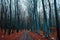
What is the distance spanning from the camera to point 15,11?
130 feet

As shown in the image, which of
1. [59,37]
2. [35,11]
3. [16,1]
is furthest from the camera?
[16,1]

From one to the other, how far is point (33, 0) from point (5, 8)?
248 inches

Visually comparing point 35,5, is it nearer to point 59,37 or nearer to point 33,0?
point 33,0

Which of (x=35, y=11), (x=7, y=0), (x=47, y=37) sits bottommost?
(x=47, y=37)

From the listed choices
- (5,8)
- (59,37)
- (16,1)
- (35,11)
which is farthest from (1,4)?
(59,37)

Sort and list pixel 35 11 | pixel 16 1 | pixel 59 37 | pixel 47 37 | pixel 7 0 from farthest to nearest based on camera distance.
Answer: pixel 16 1
pixel 35 11
pixel 7 0
pixel 47 37
pixel 59 37

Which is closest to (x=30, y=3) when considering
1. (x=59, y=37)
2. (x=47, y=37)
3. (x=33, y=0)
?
(x=33, y=0)

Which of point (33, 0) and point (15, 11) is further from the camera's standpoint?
point (15, 11)

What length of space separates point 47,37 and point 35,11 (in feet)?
38.8

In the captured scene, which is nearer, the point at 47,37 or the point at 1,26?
the point at 47,37

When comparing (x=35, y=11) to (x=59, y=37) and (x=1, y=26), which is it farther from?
(x=59, y=37)

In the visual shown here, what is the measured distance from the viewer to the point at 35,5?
32656mm

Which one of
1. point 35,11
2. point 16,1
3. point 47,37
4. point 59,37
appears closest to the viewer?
point 59,37

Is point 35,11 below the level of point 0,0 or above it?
below
